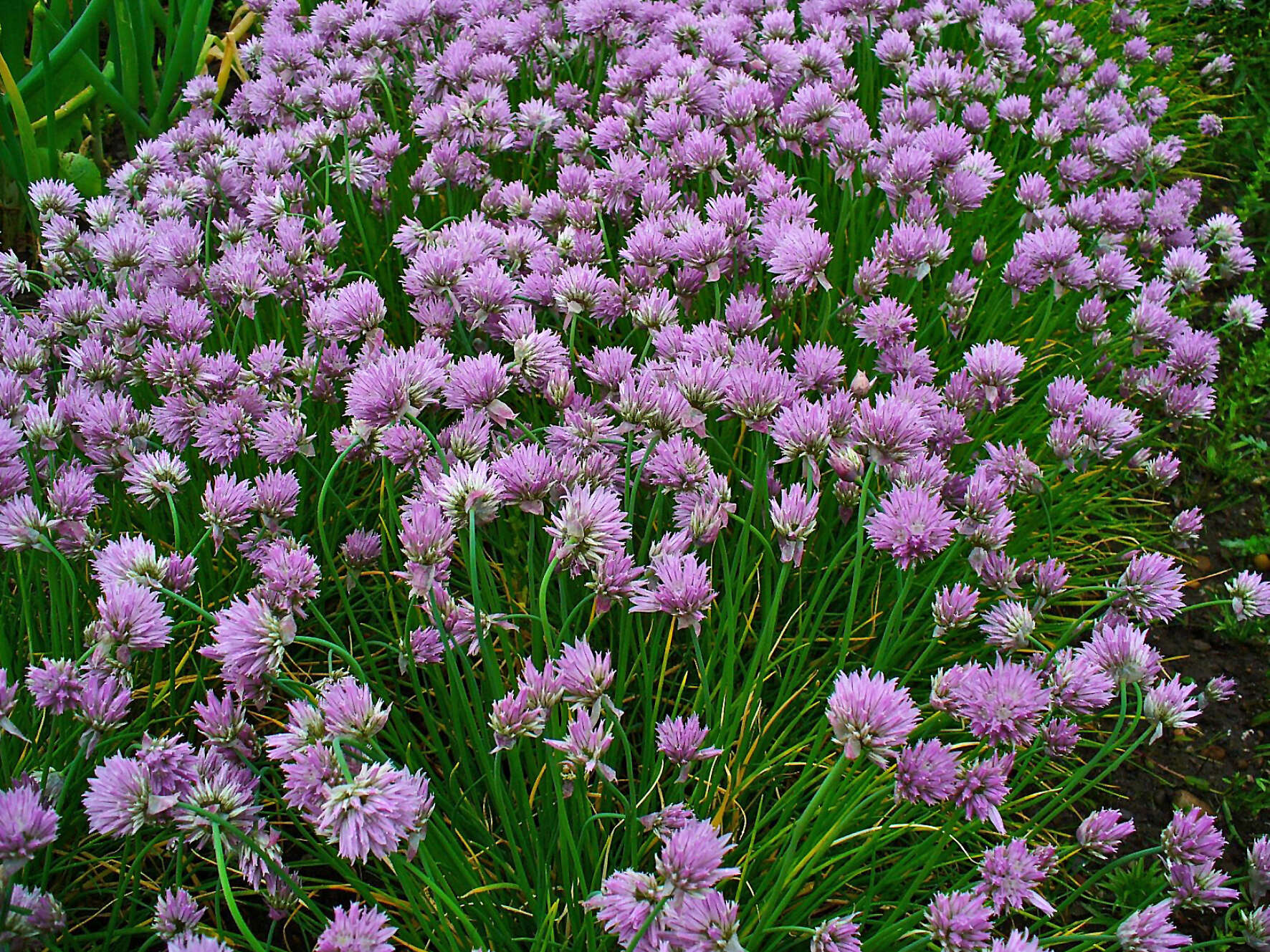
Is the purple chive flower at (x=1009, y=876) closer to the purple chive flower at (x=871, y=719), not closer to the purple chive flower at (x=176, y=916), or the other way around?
the purple chive flower at (x=871, y=719)

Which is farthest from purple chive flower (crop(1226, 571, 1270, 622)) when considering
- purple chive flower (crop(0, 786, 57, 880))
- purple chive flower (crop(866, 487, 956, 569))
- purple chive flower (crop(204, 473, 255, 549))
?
purple chive flower (crop(0, 786, 57, 880))

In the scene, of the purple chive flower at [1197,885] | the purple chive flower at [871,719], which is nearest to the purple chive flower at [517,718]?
the purple chive flower at [871,719]

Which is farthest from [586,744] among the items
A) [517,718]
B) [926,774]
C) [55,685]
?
[55,685]

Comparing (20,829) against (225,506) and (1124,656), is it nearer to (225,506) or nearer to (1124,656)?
(225,506)

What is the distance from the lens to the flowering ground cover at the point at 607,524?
1434 mm

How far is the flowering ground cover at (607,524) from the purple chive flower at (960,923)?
0.5 inches

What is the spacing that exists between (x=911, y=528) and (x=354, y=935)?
3.28ft

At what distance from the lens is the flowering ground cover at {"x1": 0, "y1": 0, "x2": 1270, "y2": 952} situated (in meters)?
1.43

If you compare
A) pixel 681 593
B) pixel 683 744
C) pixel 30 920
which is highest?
pixel 681 593

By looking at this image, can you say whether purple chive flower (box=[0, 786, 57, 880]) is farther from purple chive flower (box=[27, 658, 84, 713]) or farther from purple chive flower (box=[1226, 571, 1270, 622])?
purple chive flower (box=[1226, 571, 1270, 622])

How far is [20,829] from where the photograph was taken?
4.19 feet

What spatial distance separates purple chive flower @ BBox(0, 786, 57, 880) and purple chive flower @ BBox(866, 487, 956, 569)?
127 centimetres

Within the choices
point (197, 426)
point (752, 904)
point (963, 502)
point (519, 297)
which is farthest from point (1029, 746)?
point (197, 426)

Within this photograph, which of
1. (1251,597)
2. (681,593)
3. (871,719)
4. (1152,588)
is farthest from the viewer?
(1251,597)
